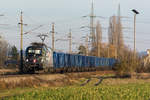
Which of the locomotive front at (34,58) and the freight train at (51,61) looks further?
the freight train at (51,61)

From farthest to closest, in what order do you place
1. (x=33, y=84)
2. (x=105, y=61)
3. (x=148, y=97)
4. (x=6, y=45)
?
1. (x=6, y=45)
2. (x=105, y=61)
3. (x=33, y=84)
4. (x=148, y=97)

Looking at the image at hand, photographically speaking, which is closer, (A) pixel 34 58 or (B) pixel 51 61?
(A) pixel 34 58

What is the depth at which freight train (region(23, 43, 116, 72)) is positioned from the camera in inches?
1393

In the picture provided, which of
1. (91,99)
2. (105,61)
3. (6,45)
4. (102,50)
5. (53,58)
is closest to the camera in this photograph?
(91,99)

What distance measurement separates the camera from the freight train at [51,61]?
35.4 m

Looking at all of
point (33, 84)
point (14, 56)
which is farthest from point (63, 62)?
point (14, 56)

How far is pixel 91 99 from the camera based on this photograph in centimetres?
1566

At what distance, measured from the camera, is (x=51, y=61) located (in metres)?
38.5

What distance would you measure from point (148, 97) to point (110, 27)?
82.8 metres

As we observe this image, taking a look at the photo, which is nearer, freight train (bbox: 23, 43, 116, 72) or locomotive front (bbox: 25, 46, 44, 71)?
locomotive front (bbox: 25, 46, 44, 71)

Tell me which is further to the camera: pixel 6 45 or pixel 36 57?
pixel 6 45

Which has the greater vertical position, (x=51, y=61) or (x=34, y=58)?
(x=34, y=58)

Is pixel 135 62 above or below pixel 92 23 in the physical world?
below

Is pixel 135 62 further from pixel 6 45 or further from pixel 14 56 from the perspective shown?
pixel 6 45
